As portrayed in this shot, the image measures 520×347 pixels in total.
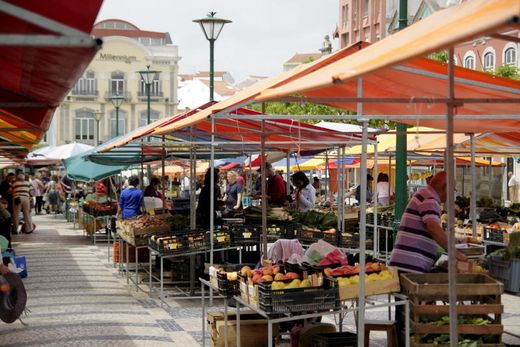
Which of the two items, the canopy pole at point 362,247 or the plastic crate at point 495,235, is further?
the plastic crate at point 495,235

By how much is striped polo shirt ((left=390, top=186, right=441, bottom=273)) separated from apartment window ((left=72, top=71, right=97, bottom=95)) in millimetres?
96710

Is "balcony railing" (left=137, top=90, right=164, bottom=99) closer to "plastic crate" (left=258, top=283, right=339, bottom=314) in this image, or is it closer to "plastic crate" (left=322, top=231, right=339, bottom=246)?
"plastic crate" (left=322, top=231, right=339, bottom=246)

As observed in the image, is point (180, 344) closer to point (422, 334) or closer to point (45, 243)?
point (422, 334)

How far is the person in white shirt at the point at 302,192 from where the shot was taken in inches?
725

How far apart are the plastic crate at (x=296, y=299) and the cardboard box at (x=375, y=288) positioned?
0.17 m

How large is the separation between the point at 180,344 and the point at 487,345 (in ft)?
12.5

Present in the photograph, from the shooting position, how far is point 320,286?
859 cm

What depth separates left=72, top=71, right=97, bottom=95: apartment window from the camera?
4104 inches

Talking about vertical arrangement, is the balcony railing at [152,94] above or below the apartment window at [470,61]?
above

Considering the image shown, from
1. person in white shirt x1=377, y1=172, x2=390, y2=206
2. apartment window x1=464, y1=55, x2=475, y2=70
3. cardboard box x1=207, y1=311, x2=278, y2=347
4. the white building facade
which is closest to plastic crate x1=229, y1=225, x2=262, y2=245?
cardboard box x1=207, y1=311, x2=278, y2=347

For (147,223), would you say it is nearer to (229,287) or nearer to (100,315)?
(100,315)

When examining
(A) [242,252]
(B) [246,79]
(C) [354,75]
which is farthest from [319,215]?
(B) [246,79]

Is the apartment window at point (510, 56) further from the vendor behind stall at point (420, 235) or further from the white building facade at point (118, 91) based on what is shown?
the vendor behind stall at point (420, 235)

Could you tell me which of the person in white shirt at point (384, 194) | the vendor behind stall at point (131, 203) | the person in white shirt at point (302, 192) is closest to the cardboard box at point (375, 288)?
the person in white shirt at point (302, 192)
